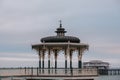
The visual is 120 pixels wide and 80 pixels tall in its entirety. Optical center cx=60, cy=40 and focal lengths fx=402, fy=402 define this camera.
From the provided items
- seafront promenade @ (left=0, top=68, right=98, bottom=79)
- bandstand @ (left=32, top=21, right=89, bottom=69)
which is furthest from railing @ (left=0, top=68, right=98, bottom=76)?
bandstand @ (left=32, top=21, right=89, bottom=69)

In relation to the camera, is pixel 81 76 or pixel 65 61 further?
pixel 65 61

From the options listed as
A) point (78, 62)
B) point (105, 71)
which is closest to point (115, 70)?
point (105, 71)

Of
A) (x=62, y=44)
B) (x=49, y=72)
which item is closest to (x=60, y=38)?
(x=62, y=44)

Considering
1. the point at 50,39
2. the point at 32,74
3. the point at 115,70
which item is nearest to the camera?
the point at 32,74

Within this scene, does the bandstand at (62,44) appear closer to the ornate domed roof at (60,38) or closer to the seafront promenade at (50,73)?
the ornate domed roof at (60,38)

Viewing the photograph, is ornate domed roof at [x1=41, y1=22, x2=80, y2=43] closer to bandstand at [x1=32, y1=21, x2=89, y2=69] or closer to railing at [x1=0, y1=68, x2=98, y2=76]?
bandstand at [x1=32, y1=21, x2=89, y2=69]

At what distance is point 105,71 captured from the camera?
170m

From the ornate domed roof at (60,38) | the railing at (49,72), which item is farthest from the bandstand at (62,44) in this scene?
the railing at (49,72)

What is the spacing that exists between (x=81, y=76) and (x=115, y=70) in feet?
493

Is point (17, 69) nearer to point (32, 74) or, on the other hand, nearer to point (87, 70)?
point (32, 74)

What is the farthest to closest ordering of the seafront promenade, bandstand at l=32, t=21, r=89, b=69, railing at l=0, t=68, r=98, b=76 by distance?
bandstand at l=32, t=21, r=89, b=69
the seafront promenade
railing at l=0, t=68, r=98, b=76

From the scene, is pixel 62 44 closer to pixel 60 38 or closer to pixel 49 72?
pixel 60 38

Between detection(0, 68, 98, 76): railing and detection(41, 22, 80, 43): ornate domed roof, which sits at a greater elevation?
detection(41, 22, 80, 43): ornate domed roof

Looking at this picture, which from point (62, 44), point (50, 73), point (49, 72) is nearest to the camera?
point (50, 73)
